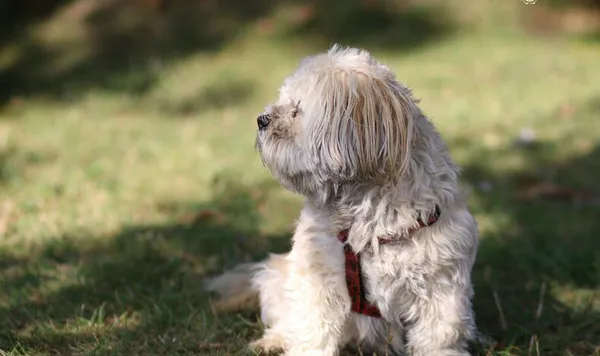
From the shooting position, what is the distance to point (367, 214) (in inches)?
118

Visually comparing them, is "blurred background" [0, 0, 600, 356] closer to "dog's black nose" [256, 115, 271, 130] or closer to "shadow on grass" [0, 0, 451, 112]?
"shadow on grass" [0, 0, 451, 112]

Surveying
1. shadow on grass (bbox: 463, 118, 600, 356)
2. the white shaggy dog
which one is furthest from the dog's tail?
shadow on grass (bbox: 463, 118, 600, 356)

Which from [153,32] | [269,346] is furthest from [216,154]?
[153,32]

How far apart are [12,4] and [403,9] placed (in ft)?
16.9

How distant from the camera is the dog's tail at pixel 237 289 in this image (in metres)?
3.80

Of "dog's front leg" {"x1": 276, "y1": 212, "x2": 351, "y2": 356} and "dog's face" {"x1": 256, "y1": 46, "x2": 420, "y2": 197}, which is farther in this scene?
"dog's front leg" {"x1": 276, "y1": 212, "x2": 351, "y2": 356}

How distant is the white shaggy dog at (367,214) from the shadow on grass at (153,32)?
6188 millimetres

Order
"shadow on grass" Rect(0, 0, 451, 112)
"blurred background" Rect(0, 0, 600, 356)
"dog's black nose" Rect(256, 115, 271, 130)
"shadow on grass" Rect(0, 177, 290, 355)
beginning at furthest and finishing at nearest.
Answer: "shadow on grass" Rect(0, 0, 451, 112) < "blurred background" Rect(0, 0, 600, 356) < "shadow on grass" Rect(0, 177, 290, 355) < "dog's black nose" Rect(256, 115, 271, 130)

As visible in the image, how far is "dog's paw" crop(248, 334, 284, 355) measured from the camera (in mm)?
3348

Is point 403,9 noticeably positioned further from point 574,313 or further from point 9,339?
point 9,339

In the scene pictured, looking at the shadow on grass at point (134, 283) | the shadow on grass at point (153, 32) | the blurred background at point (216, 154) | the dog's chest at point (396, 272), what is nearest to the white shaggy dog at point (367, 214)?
the dog's chest at point (396, 272)

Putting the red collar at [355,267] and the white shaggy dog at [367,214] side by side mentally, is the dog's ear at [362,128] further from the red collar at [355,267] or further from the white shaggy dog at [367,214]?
the red collar at [355,267]

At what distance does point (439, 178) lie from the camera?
3037 millimetres

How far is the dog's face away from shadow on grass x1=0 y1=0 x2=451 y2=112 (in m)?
6.22
